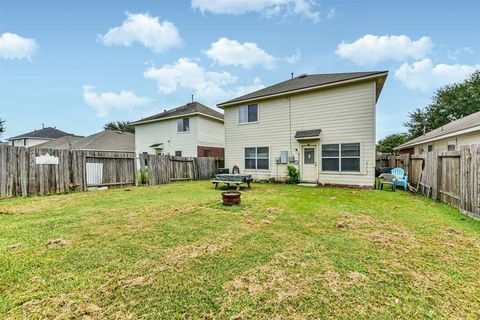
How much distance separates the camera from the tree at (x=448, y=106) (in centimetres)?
2506

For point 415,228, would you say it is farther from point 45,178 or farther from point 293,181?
point 45,178

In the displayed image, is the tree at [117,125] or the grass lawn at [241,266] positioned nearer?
the grass lawn at [241,266]

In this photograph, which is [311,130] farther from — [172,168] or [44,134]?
[44,134]

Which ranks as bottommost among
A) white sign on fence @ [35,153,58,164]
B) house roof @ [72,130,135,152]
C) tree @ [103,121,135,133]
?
white sign on fence @ [35,153,58,164]

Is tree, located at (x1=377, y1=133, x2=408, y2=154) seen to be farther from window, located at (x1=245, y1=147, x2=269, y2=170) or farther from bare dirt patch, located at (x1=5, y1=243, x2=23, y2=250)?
bare dirt patch, located at (x1=5, y1=243, x2=23, y2=250)

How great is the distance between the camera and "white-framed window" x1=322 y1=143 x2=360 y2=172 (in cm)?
1016

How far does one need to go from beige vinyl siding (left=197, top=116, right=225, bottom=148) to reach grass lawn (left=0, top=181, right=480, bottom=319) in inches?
513

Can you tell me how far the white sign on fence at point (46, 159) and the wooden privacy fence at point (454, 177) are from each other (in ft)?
43.7

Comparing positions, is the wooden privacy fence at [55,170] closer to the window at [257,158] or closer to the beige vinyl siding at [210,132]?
the window at [257,158]

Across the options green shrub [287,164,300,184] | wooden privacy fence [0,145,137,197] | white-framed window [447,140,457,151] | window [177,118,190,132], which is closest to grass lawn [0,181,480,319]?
wooden privacy fence [0,145,137,197]

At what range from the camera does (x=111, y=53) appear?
42.2ft

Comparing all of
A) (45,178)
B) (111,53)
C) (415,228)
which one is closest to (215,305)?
(415,228)

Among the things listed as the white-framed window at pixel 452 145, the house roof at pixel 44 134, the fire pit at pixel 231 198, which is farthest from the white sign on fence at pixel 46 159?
the house roof at pixel 44 134

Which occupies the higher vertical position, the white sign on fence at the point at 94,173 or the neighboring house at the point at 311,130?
the neighboring house at the point at 311,130
